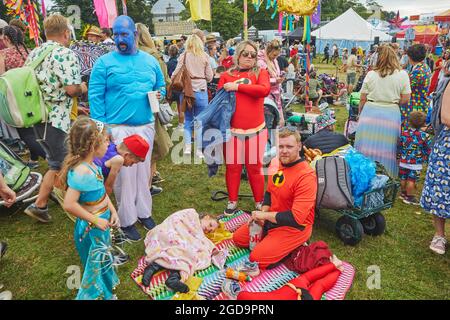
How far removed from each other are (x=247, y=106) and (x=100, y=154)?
189cm

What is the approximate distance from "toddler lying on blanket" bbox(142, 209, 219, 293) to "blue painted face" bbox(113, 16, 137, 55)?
5.48 feet

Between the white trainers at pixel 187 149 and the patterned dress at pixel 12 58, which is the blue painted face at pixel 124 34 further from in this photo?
the white trainers at pixel 187 149

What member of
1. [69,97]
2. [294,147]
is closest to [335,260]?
[294,147]

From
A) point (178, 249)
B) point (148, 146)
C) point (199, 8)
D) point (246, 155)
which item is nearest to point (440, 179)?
point (246, 155)

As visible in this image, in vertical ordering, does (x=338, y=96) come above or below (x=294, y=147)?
below

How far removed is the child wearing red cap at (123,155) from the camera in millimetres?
2715

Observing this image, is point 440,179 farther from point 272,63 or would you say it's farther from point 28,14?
point 28,14

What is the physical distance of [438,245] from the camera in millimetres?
3604

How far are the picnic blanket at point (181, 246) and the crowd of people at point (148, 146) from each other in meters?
0.03

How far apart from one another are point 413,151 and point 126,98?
3.68 meters

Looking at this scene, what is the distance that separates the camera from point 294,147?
3.12 m

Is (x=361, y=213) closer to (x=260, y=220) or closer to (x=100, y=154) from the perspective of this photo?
(x=260, y=220)

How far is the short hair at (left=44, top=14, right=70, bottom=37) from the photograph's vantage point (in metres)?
3.51

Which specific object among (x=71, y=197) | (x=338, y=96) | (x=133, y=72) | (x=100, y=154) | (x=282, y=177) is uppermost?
(x=133, y=72)
